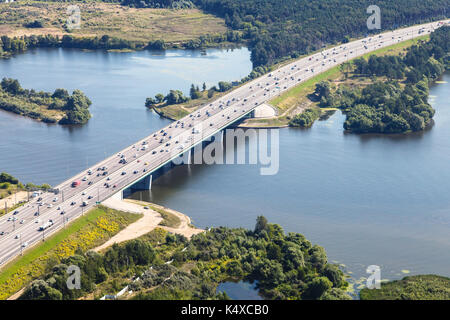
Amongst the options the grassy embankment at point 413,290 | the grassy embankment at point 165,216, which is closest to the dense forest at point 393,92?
the grassy embankment at point 165,216

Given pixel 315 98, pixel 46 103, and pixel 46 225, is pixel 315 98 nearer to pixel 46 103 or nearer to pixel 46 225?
pixel 46 103

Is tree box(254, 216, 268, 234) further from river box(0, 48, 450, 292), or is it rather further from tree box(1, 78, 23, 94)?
tree box(1, 78, 23, 94)

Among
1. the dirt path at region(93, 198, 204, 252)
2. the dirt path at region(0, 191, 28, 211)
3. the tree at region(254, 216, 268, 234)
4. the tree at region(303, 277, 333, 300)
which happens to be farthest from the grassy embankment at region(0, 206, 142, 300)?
the tree at region(303, 277, 333, 300)

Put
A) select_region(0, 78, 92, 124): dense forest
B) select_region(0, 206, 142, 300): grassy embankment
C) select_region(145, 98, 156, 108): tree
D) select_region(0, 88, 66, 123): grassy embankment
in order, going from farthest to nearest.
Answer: select_region(145, 98, 156, 108): tree < select_region(0, 88, 66, 123): grassy embankment < select_region(0, 78, 92, 124): dense forest < select_region(0, 206, 142, 300): grassy embankment

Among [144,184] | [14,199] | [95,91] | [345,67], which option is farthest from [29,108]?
[345,67]

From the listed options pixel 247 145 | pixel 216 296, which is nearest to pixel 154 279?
pixel 216 296
